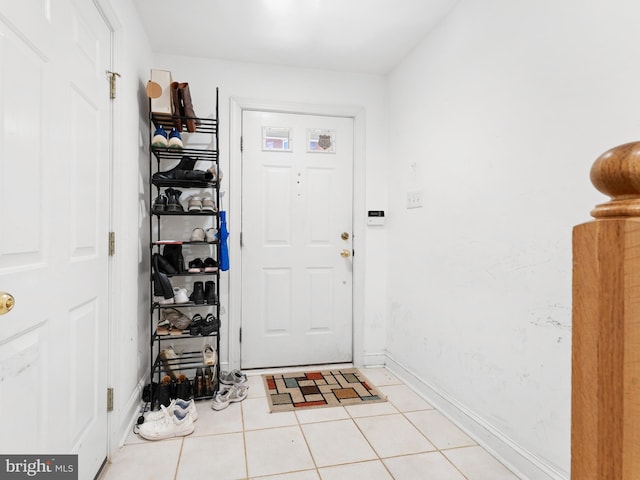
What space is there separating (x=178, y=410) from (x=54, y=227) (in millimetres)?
1281

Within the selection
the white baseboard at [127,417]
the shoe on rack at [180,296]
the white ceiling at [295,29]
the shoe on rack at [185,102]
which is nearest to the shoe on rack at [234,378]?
the white baseboard at [127,417]

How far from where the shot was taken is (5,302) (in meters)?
0.90

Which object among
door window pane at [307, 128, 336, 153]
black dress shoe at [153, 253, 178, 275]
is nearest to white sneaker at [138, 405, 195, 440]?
black dress shoe at [153, 253, 178, 275]

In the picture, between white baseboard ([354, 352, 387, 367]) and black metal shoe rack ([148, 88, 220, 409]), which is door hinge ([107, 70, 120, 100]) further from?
white baseboard ([354, 352, 387, 367])

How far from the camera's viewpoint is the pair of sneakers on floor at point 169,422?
1.93 m

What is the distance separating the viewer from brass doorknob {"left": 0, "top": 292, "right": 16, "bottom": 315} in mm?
896

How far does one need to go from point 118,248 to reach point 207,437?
1.10 metres

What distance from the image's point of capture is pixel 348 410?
7.47 ft

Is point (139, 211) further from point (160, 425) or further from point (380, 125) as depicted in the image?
point (380, 125)

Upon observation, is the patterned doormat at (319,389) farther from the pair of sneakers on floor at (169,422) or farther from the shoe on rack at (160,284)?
the shoe on rack at (160,284)

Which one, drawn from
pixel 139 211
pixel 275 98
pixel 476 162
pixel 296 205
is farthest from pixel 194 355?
pixel 476 162

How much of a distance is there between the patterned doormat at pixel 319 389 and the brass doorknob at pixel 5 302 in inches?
66.1

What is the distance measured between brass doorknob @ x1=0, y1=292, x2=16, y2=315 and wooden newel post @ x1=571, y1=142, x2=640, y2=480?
1.19 meters

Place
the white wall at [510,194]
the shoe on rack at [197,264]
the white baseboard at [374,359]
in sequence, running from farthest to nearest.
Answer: the white baseboard at [374,359] → the shoe on rack at [197,264] → the white wall at [510,194]
